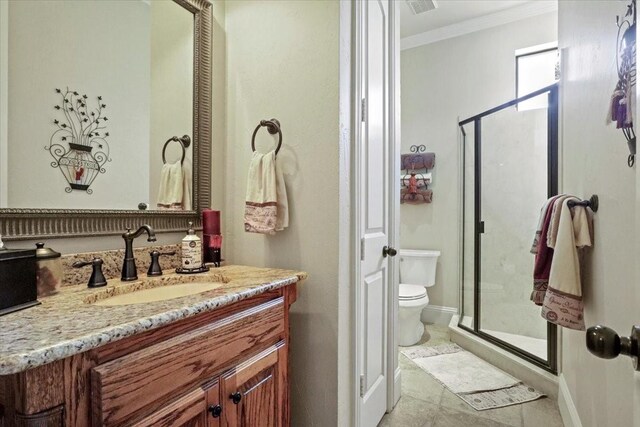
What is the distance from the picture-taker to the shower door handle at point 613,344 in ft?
1.68

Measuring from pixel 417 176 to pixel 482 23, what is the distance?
156cm

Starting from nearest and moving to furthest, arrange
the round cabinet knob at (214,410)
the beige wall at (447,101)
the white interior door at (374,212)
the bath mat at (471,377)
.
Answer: the round cabinet knob at (214,410)
the white interior door at (374,212)
the bath mat at (471,377)
the beige wall at (447,101)

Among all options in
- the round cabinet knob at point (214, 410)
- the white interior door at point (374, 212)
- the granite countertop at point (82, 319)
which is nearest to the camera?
the granite countertop at point (82, 319)

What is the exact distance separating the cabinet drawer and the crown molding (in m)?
3.37

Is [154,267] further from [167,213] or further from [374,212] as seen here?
[374,212]

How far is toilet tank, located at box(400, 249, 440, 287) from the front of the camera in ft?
10.4

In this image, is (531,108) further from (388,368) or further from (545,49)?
(388,368)

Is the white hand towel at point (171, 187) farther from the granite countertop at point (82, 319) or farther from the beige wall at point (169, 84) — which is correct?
the granite countertop at point (82, 319)

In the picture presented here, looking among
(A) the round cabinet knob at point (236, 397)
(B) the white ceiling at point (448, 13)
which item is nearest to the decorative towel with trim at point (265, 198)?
(A) the round cabinet knob at point (236, 397)

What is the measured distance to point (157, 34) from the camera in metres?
1.32

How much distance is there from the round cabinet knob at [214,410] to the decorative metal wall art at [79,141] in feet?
2.68

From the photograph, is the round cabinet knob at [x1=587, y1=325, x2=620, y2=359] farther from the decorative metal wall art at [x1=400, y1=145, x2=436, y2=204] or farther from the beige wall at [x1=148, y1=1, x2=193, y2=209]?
the decorative metal wall art at [x1=400, y1=145, x2=436, y2=204]

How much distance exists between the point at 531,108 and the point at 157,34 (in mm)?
2702

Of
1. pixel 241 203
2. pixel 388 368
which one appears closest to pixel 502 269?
pixel 388 368
